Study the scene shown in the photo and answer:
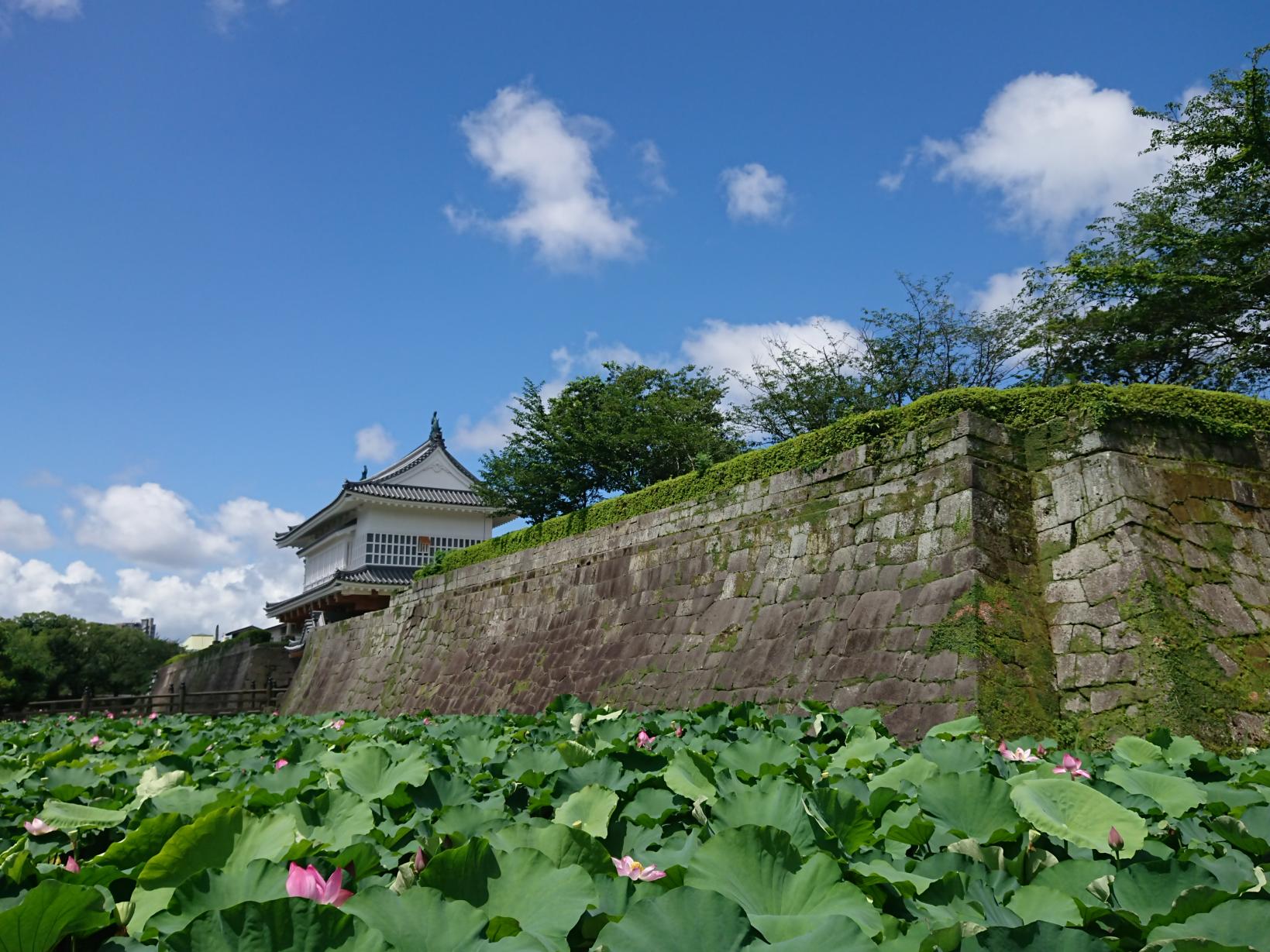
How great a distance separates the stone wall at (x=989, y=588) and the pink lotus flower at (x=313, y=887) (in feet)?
16.7

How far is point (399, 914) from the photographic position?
1026 millimetres

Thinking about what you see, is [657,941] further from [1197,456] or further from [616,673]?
[616,673]

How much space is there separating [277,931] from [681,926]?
43 cm

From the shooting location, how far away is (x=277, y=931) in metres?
0.94

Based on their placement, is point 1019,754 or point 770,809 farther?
point 1019,754

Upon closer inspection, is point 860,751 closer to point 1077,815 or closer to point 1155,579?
point 1077,815

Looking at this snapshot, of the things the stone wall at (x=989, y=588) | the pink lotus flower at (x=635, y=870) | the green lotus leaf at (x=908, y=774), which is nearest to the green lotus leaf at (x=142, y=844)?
the pink lotus flower at (x=635, y=870)

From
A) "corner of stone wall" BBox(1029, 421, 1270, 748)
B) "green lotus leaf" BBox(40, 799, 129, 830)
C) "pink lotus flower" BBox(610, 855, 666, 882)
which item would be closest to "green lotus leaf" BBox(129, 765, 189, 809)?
"green lotus leaf" BBox(40, 799, 129, 830)

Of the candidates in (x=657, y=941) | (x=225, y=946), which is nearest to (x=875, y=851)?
(x=657, y=941)

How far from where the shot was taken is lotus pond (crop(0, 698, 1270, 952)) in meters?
1.01

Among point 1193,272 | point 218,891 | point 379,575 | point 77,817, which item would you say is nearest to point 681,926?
point 218,891

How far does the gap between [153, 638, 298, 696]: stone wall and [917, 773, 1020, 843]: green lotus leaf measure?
23.8 meters

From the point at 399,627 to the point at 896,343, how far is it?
546 inches

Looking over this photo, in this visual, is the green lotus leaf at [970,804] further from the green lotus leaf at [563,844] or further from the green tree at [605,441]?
the green tree at [605,441]
